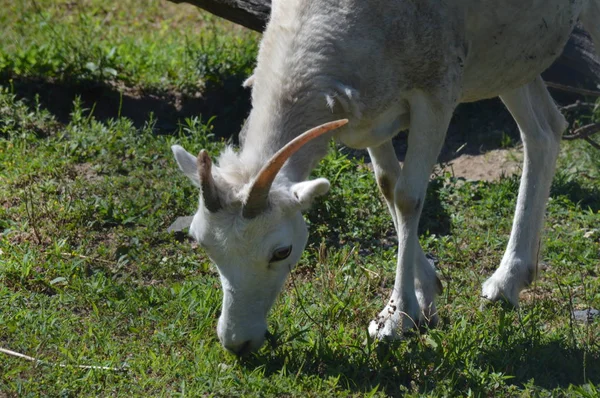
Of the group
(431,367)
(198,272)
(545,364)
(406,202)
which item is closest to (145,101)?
(198,272)

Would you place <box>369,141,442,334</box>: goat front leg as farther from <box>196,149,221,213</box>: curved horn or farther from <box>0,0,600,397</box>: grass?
<box>196,149,221,213</box>: curved horn

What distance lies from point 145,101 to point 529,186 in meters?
3.91

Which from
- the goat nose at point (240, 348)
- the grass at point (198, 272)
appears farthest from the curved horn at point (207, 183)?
the grass at point (198, 272)

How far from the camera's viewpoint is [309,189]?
4.37m

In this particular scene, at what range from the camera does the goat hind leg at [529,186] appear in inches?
226

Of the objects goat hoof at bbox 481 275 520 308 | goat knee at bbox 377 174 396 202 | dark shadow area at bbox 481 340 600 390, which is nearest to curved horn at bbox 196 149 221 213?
dark shadow area at bbox 481 340 600 390

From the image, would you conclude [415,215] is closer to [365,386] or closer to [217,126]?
[365,386]

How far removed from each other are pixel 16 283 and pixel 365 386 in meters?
2.35

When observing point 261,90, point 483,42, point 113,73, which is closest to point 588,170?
point 483,42

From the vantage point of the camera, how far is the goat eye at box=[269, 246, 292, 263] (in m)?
4.53

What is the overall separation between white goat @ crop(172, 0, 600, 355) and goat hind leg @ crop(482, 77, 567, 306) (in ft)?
0.07

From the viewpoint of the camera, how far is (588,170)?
7527mm

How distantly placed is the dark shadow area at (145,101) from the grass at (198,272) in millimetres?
41

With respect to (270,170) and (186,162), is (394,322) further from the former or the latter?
(186,162)
